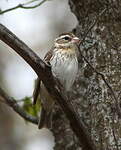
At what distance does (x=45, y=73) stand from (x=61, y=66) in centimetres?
147

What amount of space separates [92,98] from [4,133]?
18.9 ft

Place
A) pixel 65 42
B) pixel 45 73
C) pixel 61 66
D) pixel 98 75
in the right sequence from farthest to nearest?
pixel 65 42 → pixel 61 66 → pixel 98 75 → pixel 45 73

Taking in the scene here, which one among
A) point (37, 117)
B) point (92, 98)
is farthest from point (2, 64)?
point (92, 98)

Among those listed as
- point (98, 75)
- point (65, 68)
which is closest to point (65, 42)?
point (65, 68)

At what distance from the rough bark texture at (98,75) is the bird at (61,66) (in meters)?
0.09

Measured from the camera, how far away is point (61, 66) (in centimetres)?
601

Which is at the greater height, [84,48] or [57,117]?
[84,48]

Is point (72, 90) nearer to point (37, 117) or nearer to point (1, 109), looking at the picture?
point (37, 117)

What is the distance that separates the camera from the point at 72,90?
19.8ft

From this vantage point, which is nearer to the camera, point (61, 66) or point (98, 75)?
point (98, 75)

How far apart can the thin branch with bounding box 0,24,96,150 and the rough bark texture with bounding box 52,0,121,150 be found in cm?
37

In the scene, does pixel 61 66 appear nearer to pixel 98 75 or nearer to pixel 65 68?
pixel 65 68

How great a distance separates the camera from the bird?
5938mm

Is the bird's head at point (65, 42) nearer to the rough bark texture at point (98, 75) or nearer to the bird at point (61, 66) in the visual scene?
the bird at point (61, 66)
